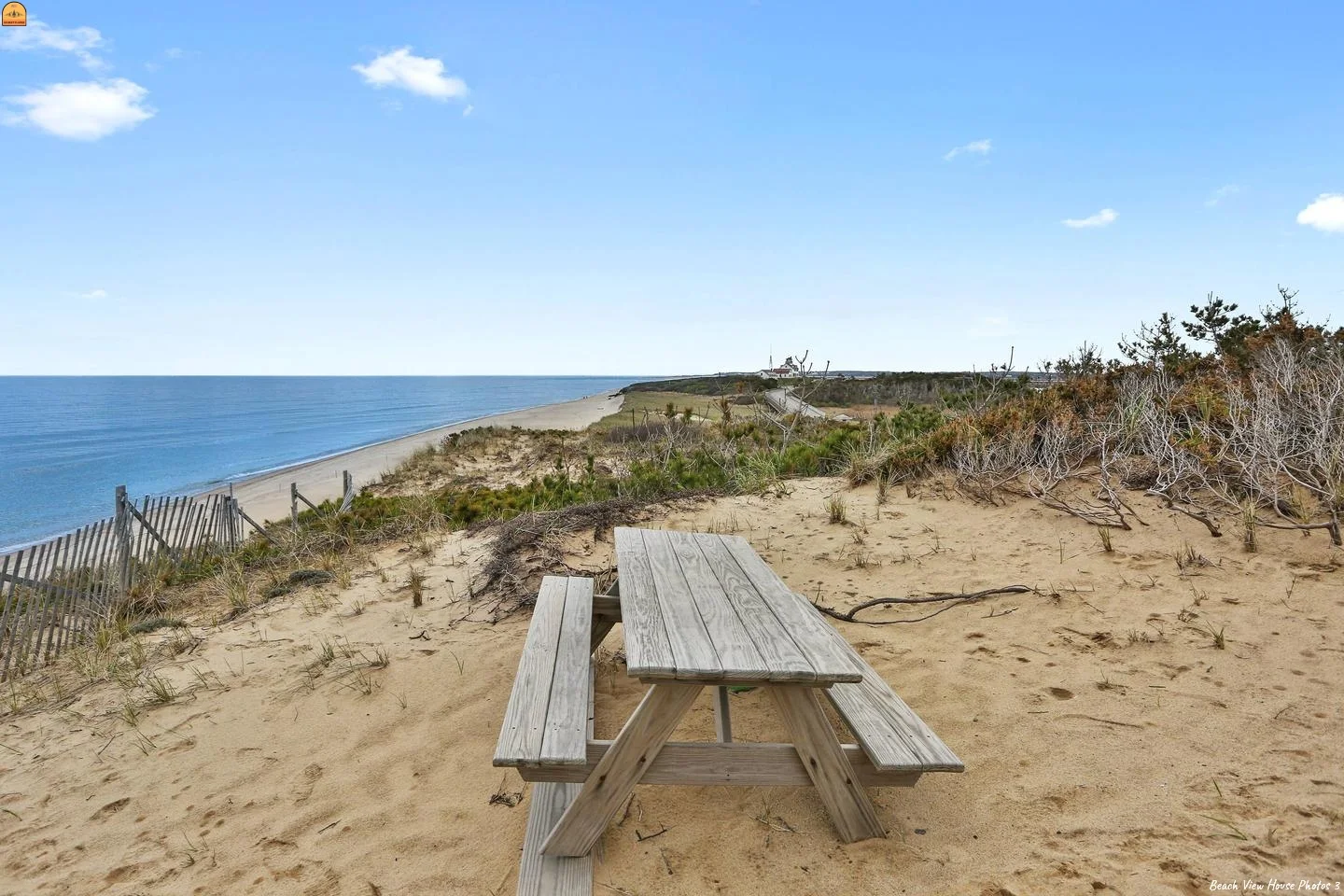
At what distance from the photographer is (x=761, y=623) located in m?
2.41

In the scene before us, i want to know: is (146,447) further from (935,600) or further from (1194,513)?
(1194,513)

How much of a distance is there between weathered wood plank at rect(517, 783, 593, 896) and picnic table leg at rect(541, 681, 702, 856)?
4 cm

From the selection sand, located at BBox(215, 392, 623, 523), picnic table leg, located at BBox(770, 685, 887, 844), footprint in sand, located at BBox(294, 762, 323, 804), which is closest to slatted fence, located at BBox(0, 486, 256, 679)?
footprint in sand, located at BBox(294, 762, 323, 804)

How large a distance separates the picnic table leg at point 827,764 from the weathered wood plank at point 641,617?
0.43 metres

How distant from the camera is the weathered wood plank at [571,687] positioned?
212cm

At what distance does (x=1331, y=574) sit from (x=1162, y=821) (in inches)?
117

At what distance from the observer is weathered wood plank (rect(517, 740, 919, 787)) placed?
7.43ft

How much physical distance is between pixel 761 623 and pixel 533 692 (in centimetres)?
90

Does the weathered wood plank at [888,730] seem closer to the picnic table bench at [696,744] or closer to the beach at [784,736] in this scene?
the picnic table bench at [696,744]

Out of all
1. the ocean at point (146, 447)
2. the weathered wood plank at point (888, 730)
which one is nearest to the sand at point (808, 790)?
the weathered wood plank at point (888, 730)

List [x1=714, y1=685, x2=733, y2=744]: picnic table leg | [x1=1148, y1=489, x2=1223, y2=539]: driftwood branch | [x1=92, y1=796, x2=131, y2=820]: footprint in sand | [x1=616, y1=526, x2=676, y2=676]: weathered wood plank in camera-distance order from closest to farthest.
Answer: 1. [x1=616, y1=526, x2=676, y2=676]: weathered wood plank
2. [x1=714, y1=685, x2=733, y2=744]: picnic table leg
3. [x1=92, y1=796, x2=131, y2=820]: footprint in sand
4. [x1=1148, y1=489, x2=1223, y2=539]: driftwood branch

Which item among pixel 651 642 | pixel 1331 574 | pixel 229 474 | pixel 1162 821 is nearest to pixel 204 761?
pixel 651 642

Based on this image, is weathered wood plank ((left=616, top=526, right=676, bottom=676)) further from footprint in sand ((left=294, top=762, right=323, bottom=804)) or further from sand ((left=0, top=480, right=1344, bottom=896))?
footprint in sand ((left=294, top=762, right=323, bottom=804))

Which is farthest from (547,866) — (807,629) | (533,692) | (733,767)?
(807,629)
